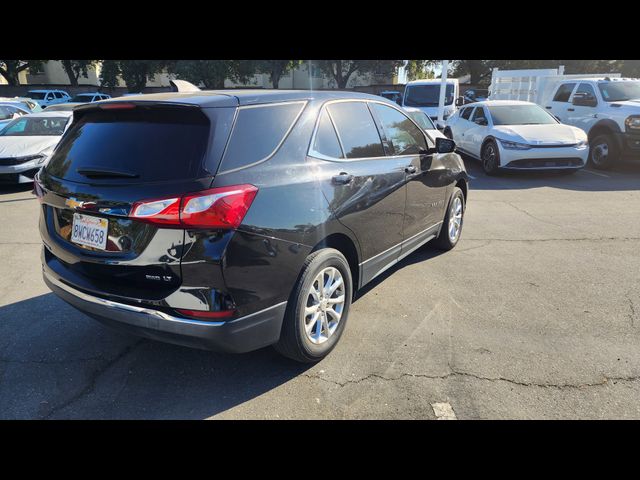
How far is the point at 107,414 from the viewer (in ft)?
8.52

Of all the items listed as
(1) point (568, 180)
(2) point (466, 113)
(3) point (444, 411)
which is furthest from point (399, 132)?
(2) point (466, 113)

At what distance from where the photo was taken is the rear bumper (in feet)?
7.90

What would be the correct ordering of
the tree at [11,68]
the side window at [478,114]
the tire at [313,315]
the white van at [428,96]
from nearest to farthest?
the tire at [313,315]
the side window at [478,114]
the white van at [428,96]
the tree at [11,68]

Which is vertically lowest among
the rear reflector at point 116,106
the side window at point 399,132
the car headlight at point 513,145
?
the car headlight at point 513,145

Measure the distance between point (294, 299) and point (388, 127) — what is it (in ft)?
6.58

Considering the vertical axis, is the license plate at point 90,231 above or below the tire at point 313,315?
above

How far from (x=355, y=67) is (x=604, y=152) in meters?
36.5

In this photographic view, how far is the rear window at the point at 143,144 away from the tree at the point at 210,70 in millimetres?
35407

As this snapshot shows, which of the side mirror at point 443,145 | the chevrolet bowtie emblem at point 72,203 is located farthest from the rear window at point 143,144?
the side mirror at point 443,145

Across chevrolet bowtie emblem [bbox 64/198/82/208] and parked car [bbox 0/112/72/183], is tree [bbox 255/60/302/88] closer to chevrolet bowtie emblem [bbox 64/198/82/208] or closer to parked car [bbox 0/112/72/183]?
parked car [bbox 0/112/72/183]

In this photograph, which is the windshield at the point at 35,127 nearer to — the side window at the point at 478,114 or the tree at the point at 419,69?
the side window at the point at 478,114

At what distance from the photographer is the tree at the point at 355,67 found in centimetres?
4309

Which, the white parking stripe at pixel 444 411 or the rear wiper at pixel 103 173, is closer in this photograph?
the rear wiper at pixel 103 173

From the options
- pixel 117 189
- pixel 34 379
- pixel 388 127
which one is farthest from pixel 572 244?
pixel 34 379
